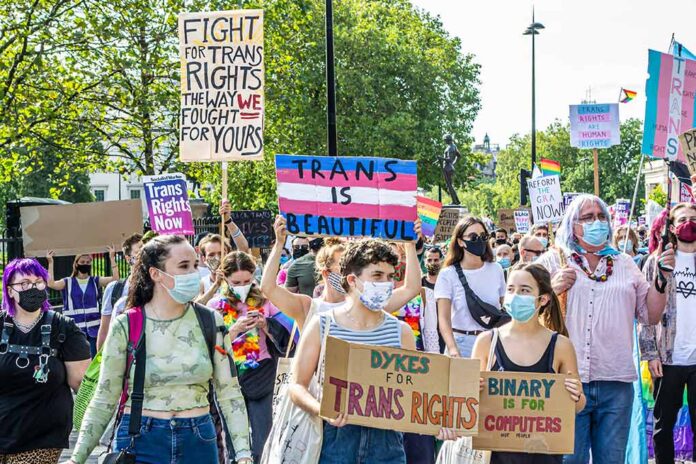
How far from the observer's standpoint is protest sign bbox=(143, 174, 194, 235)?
1415cm

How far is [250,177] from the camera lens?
111 ft

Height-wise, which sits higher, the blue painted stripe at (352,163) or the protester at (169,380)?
the blue painted stripe at (352,163)

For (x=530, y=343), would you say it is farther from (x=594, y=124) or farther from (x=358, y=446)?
(x=594, y=124)

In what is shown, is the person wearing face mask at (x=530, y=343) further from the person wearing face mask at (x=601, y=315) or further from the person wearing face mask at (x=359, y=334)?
the person wearing face mask at (x=601, y=315)

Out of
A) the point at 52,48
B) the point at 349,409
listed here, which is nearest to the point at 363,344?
the point at 349,409

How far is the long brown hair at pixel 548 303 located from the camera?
5387 mm

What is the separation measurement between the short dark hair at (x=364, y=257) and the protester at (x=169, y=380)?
0.65 metres

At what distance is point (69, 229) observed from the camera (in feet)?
41.9

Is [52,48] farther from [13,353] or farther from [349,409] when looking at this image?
[349,409]

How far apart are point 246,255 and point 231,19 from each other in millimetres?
3433

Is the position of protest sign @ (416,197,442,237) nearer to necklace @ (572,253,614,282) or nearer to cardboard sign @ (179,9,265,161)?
cardboard sign @ (179,9,265,161)

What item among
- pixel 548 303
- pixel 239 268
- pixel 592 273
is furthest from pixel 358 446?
pixel 239 268

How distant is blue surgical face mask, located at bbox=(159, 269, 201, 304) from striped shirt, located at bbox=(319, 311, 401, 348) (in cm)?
58

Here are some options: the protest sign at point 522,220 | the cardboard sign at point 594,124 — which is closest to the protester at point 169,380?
the cardboard sign at point 594,124
